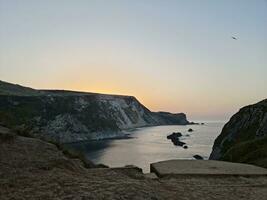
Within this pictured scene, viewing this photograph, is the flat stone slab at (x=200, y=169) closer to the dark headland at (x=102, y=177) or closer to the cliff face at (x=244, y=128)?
the dark headland at (x=102, y=177)

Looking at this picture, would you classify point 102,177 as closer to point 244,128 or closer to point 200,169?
point 200,169

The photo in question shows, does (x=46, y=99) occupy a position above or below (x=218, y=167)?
above

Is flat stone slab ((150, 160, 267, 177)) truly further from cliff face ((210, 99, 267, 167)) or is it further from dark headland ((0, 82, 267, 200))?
cliff face ((210, 99, 267, 167))

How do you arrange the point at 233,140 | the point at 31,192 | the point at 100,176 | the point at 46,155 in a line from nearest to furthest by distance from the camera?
the point at 31,192
the point at 100,176
the point at 46,155
the point at 233,140

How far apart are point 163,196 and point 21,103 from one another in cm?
16710

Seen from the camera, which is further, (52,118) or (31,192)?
(52,118)

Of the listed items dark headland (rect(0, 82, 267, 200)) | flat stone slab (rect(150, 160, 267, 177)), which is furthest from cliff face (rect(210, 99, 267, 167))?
flat stone slab (rect(150, 160, 267, 177))

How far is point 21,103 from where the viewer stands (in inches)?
6639

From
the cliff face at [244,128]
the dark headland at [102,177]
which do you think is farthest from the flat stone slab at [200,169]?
the cliff face at [244,128]

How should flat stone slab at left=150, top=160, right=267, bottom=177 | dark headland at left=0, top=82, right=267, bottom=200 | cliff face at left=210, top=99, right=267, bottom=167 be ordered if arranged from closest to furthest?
dark headland at left=0, top=82, right=267, bottom=200, flat stone slab at left=150, top=160, right=267, bottom=177, cliff face at left=210, top=99, right=267, bottom=167

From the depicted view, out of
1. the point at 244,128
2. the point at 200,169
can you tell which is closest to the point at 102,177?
the point at 200,169

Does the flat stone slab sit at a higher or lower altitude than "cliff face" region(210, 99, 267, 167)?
lower

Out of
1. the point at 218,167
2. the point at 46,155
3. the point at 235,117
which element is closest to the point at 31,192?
the point at 46,155

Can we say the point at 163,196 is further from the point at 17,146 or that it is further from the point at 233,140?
the point at 233,140
